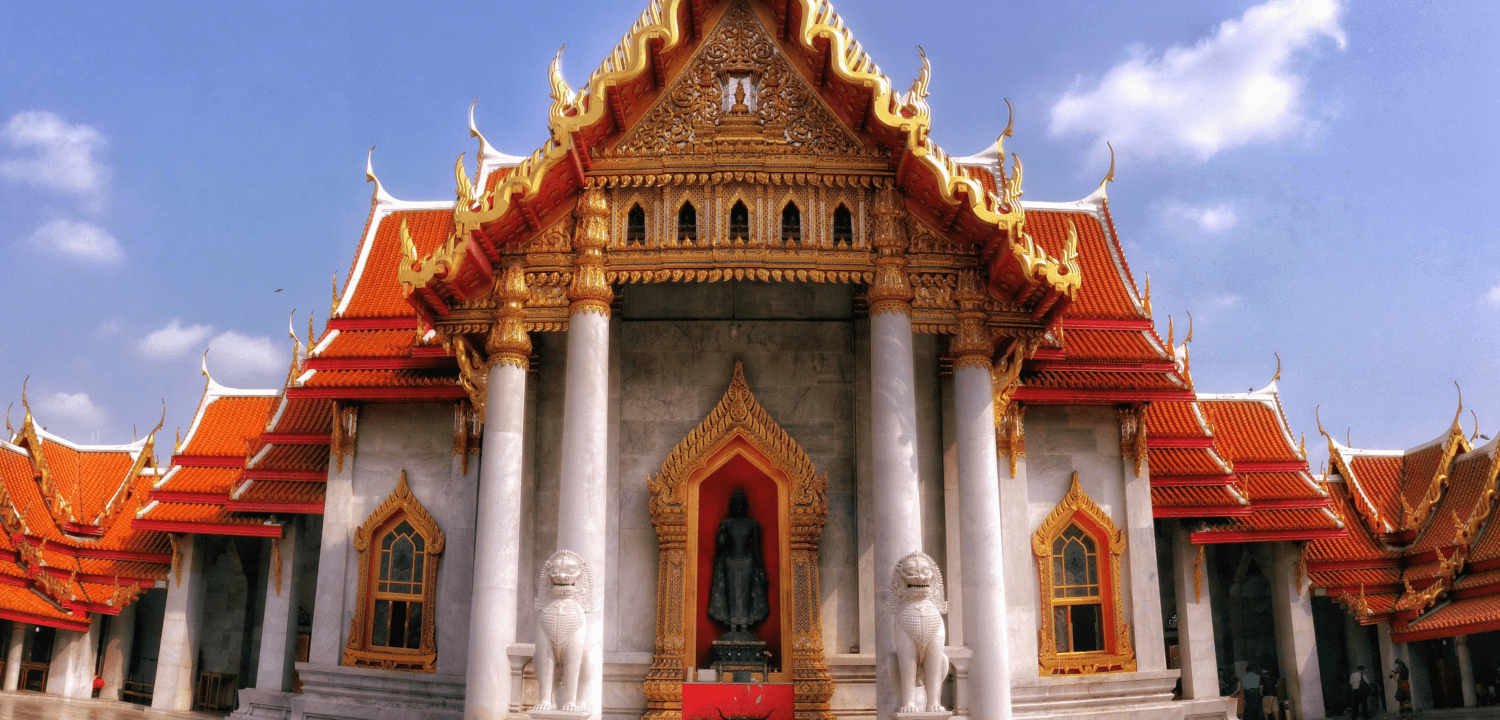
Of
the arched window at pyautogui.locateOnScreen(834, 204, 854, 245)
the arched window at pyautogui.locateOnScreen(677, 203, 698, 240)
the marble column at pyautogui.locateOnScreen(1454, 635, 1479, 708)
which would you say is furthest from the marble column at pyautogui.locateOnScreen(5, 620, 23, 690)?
the marble column at pyautogui.locateOnScreen(1454, 635, 1479, 708)

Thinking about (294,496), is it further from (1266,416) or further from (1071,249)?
(1266,416)

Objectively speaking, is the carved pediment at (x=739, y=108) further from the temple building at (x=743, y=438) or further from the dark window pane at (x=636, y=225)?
the dark window pane at (x=636, y=225)

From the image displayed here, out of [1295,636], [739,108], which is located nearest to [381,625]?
[739,108]

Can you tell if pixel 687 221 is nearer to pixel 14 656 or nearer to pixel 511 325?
pixel 511 325

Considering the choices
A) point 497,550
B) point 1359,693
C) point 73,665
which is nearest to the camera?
point 497,550

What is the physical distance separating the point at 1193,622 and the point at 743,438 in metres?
8.79

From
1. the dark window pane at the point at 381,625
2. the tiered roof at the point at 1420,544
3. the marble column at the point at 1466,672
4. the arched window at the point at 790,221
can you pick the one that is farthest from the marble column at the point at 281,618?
the marble column at the point at 1466,672

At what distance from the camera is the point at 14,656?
2212 centimetres

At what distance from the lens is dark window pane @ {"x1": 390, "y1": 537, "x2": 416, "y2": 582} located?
14930 millimetres

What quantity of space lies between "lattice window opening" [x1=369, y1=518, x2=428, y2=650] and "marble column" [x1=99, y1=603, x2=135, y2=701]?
10951mm

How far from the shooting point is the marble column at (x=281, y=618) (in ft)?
57.1

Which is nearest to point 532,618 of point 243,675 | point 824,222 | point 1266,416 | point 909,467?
point 909,467

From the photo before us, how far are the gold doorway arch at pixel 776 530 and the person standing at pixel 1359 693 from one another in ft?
40.5

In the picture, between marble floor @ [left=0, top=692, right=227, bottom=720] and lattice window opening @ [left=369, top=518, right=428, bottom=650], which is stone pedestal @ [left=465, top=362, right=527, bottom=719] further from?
marble floor @ [left=0, top=692, right=227, bottom=720]
